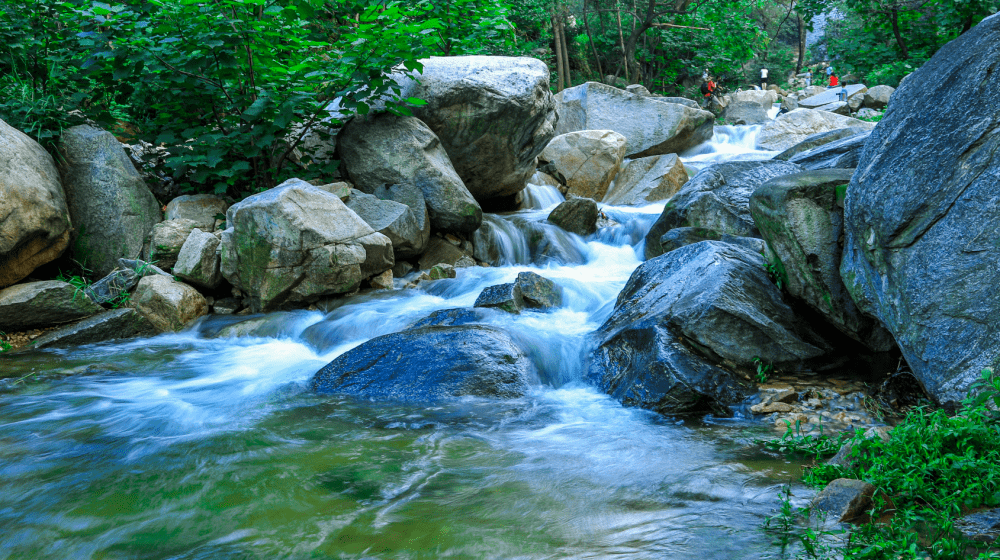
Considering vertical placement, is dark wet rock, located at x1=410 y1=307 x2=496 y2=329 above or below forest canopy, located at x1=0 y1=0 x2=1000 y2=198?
below

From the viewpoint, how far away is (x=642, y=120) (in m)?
14.5

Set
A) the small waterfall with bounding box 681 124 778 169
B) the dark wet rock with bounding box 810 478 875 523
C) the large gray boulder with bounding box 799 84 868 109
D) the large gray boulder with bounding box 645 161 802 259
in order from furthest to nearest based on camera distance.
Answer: the large gray boulder with bounding box 799 84 868 109 < the small waterfall with bounding box 681 124 778 169 < the large gray boulder with bounding box 645 161 802 259 < the dark wet rock with bounding box 810 478 875 523

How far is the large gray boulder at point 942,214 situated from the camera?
2934 mm

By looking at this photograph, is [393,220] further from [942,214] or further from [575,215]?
[942,214]

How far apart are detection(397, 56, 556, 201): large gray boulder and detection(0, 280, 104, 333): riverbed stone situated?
4801mm

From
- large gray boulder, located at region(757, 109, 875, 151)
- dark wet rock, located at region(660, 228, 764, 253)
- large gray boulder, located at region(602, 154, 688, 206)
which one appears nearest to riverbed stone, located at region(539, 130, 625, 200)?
large gray boulder, located at region(602, 154, 688, 206)

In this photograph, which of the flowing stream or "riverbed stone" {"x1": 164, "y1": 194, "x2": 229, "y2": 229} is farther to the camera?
"riverbed stone" {"x1": 164, "y1": 194, "x2": 229, "y2": 229}

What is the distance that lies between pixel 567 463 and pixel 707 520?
0.96 metres

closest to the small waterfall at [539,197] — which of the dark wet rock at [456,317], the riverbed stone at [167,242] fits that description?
the dark wet rock at [456,317]

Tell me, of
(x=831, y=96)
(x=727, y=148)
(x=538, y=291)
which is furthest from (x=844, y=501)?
(x=831, y=96)

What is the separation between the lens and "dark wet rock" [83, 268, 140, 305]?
261 inches

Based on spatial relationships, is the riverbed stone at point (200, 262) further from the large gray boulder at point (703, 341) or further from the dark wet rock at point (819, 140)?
the dark wet rock at point (819, 140)

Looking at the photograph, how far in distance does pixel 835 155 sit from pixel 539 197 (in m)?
5.59

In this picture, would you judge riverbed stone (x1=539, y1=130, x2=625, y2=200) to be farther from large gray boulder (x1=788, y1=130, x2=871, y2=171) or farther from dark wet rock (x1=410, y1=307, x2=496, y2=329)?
dark wet rock (x1=410, y1=307, x2=496, y2=329)
